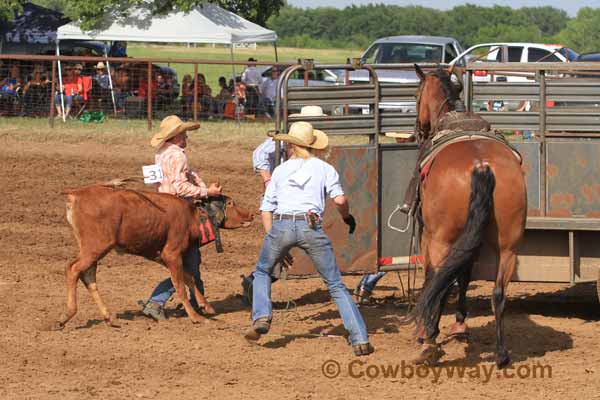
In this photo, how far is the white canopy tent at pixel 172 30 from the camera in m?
22.1

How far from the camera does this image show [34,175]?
1566 cm

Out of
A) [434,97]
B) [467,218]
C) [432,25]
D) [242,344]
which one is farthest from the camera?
[432,25]

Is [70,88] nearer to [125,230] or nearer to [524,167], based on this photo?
[125,230]

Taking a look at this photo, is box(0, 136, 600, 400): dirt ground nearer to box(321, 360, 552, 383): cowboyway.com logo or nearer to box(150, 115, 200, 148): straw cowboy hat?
box(321, 360, 552, 383): cowboyway.com logo

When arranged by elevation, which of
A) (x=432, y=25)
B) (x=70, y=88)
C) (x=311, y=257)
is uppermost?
(x=432, y=25)

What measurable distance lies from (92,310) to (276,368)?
8.26ft

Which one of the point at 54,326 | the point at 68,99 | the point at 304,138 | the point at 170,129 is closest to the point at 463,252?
the point at 304,138

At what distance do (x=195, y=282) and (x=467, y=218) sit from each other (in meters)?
2.90

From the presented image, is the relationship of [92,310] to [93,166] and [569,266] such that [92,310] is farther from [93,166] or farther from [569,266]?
[93,166]

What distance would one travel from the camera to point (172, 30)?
2231 centimetres

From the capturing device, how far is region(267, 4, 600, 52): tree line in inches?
2645

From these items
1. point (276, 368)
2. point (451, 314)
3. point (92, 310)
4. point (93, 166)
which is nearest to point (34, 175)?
point (93, 166)

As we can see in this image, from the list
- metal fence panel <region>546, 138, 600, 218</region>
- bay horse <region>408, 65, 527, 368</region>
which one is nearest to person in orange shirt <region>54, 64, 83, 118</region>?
metal fence panel <region>546, 138, 600, 218</region>

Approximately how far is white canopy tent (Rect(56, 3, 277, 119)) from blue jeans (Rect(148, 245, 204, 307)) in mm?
13366
